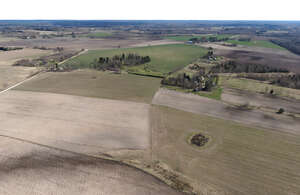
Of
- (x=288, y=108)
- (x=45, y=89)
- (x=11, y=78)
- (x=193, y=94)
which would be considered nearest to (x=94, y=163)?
(x=193, y=94)

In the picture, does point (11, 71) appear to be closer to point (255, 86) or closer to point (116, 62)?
point (116, 62)

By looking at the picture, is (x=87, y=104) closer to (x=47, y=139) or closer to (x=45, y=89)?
(x=47, y=139)

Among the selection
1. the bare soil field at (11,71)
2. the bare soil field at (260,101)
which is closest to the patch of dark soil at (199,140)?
the bare soil field at (260,101)

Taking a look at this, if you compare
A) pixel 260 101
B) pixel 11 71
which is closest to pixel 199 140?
pixel 260 101

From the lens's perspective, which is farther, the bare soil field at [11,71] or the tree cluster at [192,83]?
the bare soil field at [11,71]

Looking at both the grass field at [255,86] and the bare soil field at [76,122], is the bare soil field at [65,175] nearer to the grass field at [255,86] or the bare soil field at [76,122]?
the bare soil field at [76,122]

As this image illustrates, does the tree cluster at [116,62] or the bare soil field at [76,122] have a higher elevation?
the tree cluster at [116,62]

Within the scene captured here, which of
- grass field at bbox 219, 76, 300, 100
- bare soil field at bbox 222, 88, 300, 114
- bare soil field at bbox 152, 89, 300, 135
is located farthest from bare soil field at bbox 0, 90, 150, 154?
grass field at bbox 219, 76, 300, 100
